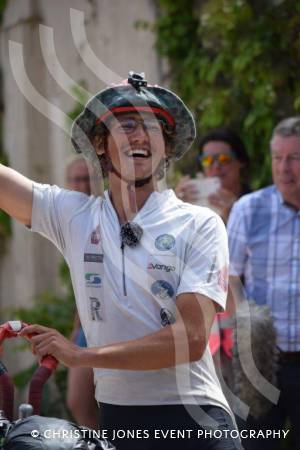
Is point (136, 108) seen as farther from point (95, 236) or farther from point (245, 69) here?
point (245, 69)

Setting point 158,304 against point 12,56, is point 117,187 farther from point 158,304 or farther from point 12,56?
point 12,56

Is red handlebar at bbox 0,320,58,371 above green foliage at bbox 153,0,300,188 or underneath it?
underneath

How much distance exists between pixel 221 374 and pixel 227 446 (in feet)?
5.76

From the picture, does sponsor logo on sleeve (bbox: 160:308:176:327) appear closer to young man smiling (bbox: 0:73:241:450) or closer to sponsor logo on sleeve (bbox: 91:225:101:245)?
young man smiling (bbox: 0:73:241:450)

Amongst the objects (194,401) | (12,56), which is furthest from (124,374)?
(12,56)

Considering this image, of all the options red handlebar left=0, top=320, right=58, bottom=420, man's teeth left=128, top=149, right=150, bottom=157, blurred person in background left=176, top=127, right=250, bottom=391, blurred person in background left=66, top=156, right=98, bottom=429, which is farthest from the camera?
blurred person in background left=66, top=156, right=98, bottom=429

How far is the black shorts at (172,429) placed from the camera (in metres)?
3.10

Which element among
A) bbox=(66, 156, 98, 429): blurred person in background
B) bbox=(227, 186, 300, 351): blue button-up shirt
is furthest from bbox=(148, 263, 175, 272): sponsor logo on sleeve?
bbox=(66, 156, 98, 429): blurred person in background

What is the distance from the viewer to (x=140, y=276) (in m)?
3.10

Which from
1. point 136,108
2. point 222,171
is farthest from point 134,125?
point 222,171

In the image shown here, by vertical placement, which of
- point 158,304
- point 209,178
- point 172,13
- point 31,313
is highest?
point 172,13

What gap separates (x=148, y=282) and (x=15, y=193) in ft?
1.75

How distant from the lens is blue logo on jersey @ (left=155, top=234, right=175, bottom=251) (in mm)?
3125

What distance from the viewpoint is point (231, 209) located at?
5238 mm
